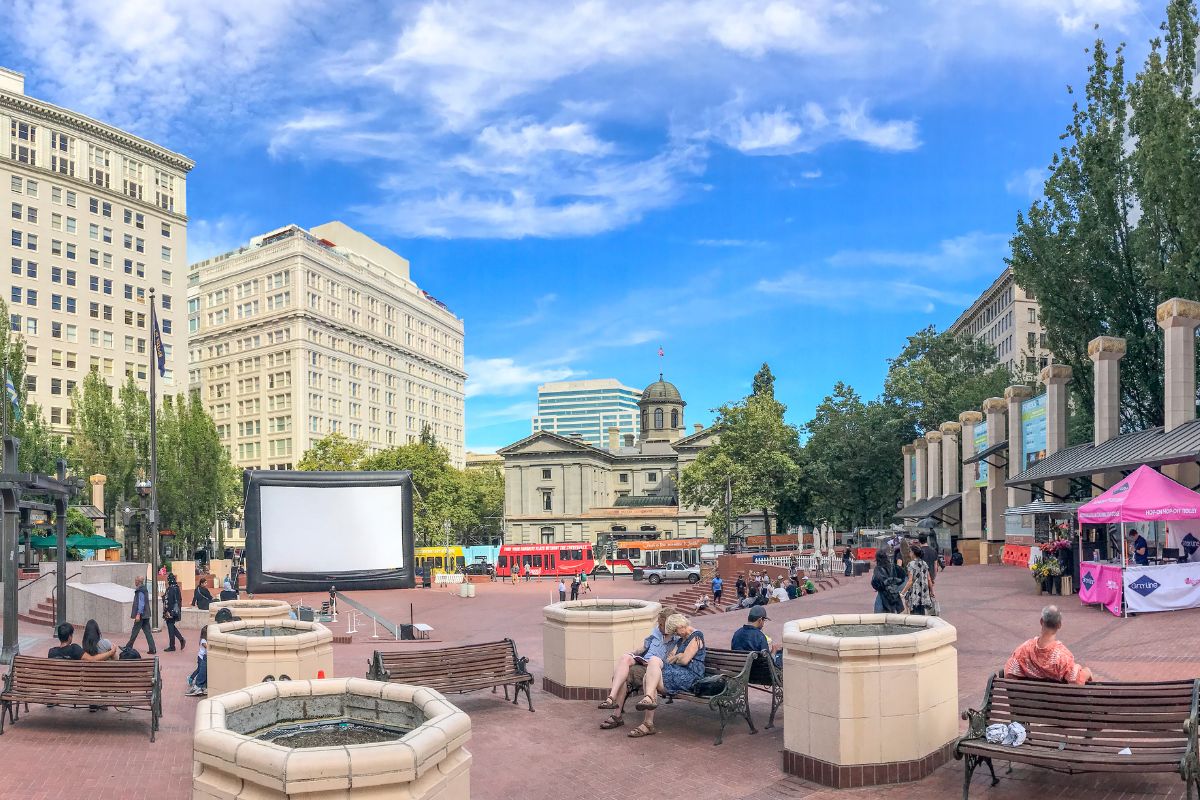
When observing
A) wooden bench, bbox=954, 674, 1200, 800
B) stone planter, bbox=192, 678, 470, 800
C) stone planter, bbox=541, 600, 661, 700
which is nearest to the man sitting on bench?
wooden bench, bbox=954, 674, 1200, 800

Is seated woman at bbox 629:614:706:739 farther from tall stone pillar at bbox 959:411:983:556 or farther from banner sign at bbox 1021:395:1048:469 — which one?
tall stone pillar at bbox 959:411:983:556

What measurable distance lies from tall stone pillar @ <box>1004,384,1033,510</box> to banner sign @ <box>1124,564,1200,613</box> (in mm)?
18197

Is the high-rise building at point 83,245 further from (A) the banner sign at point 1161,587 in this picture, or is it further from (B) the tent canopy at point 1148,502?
(A) the banner sign at point 1161,587

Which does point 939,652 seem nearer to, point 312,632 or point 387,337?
point 312,632

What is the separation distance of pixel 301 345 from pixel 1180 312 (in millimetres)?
93961

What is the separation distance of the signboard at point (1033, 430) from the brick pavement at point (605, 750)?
17294mm

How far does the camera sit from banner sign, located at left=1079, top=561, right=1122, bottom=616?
1842cm

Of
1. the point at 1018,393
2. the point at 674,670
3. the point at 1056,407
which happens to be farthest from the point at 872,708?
A: the point at 1018,393

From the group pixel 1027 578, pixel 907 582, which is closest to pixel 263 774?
pixel 907 582

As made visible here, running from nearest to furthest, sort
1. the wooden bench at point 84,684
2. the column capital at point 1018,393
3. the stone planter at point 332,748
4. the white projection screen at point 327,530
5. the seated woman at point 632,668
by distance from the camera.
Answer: the stone planter at point 332,748 < the seated woman at point 632,668 < the wooden bench at point 84,684 < the white projection screen at point 327,530 < the column capital at point 1018,393

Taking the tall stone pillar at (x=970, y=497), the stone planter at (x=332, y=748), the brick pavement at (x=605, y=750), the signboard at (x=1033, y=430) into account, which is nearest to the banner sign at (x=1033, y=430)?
the signboard at (x=1033, y=430)

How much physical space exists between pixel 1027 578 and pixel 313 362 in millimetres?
91389

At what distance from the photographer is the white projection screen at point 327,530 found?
1931 centimetres

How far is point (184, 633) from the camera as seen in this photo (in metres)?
24.2
